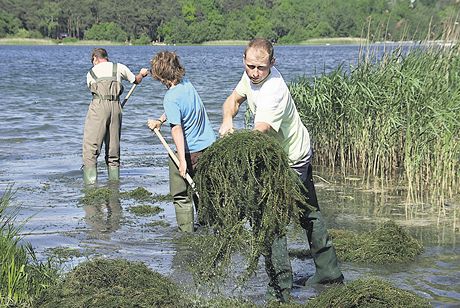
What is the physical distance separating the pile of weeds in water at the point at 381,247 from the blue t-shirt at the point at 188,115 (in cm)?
168

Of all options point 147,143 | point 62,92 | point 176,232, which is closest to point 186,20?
point 62,92

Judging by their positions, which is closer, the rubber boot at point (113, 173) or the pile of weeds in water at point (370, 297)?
the pile of weeds in water at point (370, 297)

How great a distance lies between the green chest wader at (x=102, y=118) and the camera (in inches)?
453

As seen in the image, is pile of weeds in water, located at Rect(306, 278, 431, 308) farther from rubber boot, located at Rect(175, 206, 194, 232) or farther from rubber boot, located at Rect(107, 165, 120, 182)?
rubber boot, located at Rect(107, 165, 120, 182)

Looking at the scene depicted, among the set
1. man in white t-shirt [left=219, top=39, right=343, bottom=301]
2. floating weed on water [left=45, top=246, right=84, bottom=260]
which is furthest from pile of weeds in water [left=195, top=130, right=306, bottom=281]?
floating weed on water [left=45, top=246, right=84, bottom=260]

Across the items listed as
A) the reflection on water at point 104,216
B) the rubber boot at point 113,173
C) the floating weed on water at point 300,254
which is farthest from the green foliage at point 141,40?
the floating weed on water at point 300,254

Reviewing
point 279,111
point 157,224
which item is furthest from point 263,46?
point 157,224

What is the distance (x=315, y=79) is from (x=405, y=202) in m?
3.12

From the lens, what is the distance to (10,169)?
13742 mm

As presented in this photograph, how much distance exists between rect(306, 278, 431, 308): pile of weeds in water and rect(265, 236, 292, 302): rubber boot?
564 millimetres

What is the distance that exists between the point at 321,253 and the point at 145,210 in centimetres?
389

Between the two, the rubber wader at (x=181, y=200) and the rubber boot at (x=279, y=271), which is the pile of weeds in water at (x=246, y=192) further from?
the rubber wader at (x=181, y=200)

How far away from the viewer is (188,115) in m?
7.85

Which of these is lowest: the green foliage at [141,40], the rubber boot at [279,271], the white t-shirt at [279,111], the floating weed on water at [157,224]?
the green foliage at [141,40]
